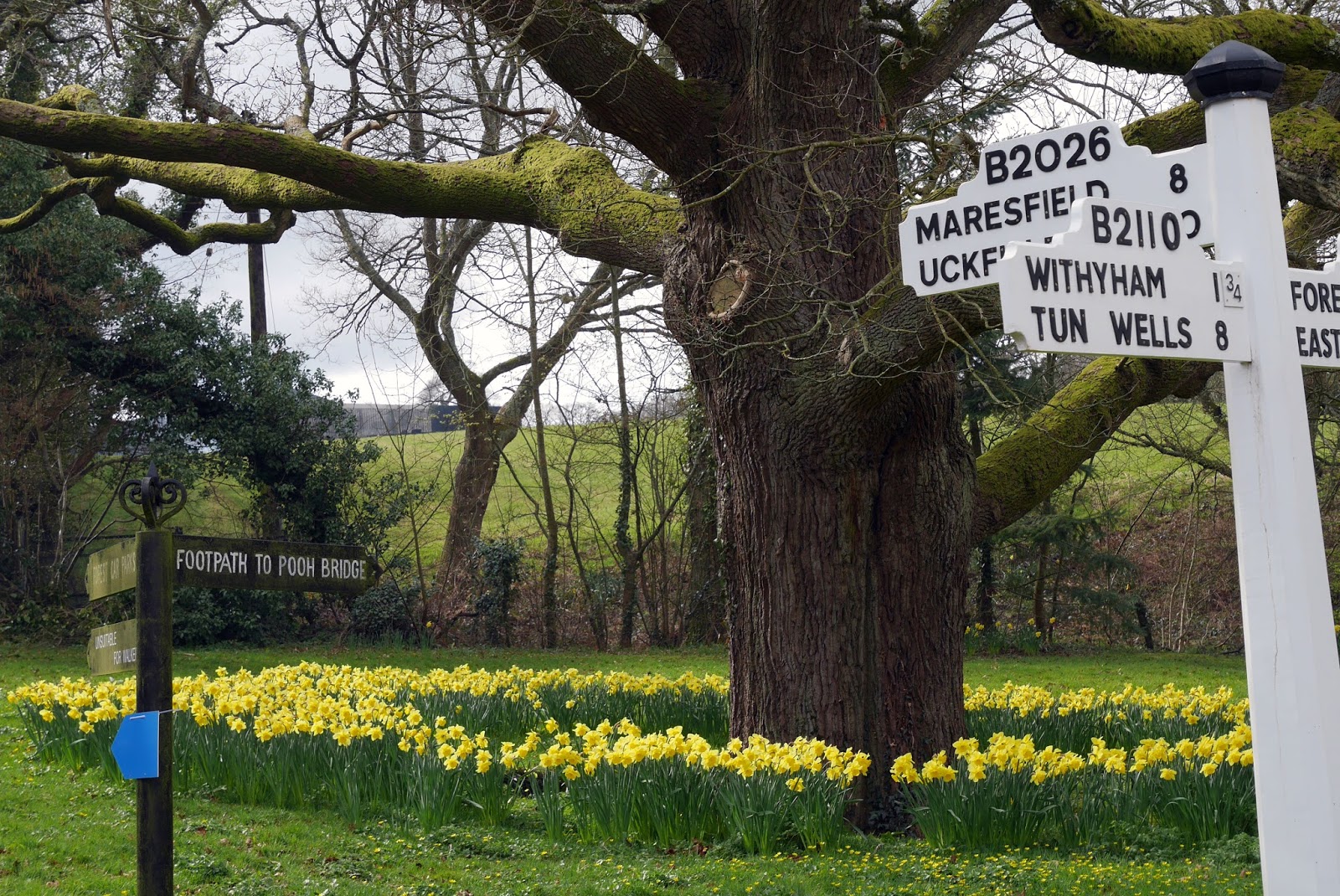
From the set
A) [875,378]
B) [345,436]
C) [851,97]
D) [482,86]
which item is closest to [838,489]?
[875,378]

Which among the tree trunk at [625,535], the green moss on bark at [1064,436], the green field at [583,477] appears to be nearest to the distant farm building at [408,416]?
the green field at [583,477]

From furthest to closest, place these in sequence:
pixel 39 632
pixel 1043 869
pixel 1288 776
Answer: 1. pixel 39 632
2. pixel 1043 869
3. pixel 1288 776

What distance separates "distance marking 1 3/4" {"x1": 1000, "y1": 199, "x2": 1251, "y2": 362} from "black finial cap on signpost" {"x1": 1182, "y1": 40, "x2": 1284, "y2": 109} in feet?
1.09

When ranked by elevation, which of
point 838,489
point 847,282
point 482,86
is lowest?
point 838,489

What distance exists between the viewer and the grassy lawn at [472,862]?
532 cm

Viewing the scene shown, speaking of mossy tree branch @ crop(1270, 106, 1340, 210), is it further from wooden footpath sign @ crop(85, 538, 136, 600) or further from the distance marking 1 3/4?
wooden footpath sign @ crop(85, 538, 136, 600)

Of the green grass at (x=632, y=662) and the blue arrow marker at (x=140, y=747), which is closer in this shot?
the blue arrow marker at (x=140, y=747)

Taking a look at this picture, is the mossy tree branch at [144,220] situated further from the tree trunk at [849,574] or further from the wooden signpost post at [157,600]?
the wooden signpost post at [157,600]

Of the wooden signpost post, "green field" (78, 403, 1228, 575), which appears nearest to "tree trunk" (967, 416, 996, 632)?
"green field" (78, 403, 1228, 575)

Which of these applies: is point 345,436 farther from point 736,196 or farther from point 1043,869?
point 1043,869

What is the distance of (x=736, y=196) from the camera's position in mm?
6879

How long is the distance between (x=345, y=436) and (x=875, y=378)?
15.1m

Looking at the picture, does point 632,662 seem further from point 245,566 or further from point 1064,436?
point 245,566

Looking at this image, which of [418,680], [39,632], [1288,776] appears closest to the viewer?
[1288,776]
